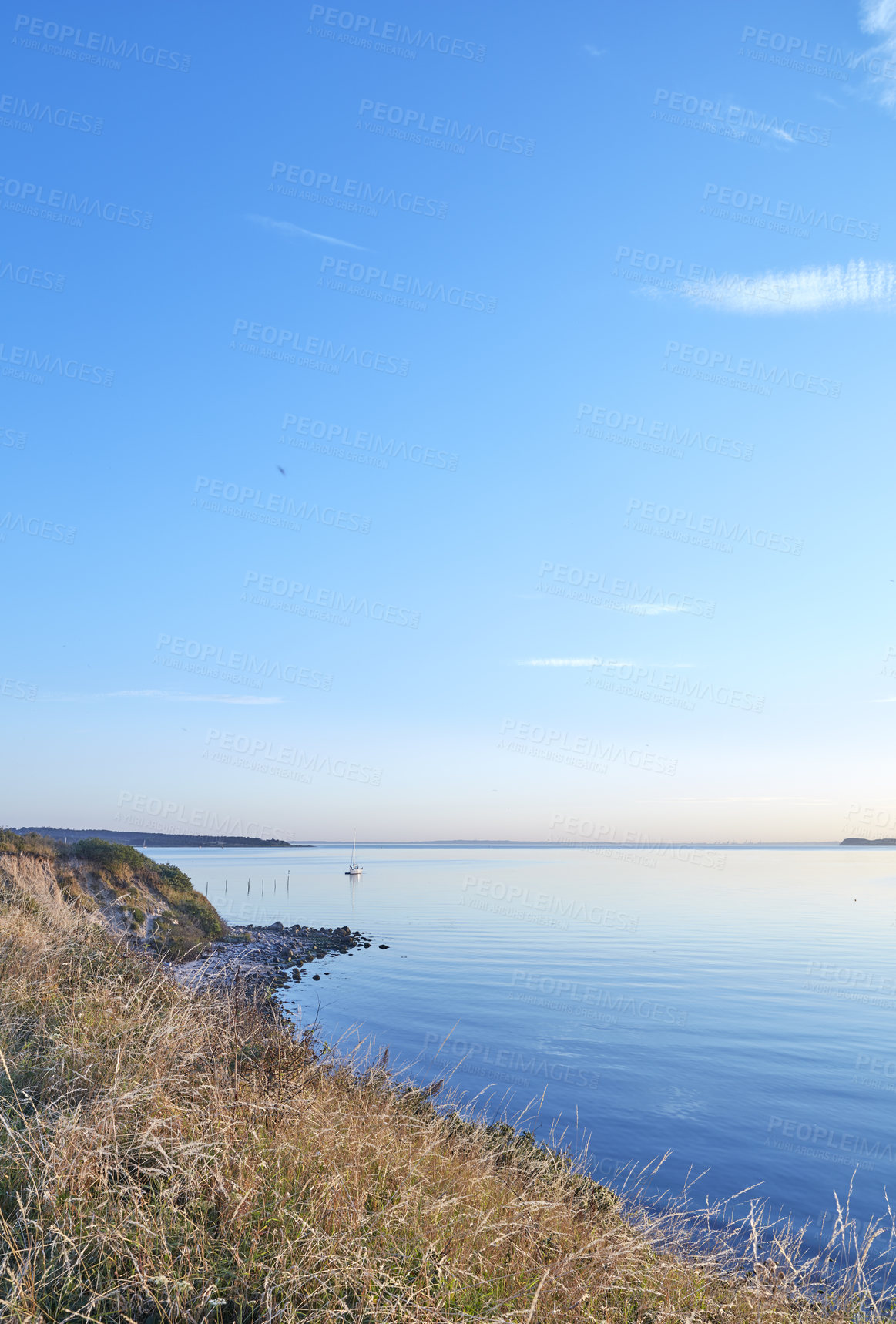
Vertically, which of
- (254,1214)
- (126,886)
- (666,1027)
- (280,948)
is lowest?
(280,948)

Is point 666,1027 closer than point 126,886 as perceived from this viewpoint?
Yes

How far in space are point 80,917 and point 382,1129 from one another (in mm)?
9232

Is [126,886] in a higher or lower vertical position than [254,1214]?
lower

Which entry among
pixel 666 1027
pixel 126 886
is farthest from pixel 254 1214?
pixel 126 886

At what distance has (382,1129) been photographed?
6844 millimetres

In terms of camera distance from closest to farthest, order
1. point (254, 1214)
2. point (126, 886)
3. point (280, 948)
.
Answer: point (254, 1214)
point (126, 886)
point (280, 948)

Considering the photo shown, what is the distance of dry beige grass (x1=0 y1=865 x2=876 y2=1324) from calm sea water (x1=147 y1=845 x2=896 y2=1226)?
153 inches

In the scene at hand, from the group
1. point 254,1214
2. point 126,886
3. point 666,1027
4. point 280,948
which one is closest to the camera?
point 254,1214

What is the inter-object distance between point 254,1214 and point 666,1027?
820 inches

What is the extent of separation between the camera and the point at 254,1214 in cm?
476

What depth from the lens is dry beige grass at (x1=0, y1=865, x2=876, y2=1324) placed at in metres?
4.14

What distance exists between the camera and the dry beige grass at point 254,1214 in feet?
13.6

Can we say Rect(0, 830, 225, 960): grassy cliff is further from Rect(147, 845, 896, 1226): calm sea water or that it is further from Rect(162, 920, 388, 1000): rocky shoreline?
Rect(147, 845, 896, 1226): calm sea water

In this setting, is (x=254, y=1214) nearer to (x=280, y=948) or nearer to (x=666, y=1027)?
(x=666, y=1027)
